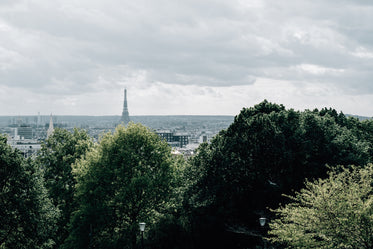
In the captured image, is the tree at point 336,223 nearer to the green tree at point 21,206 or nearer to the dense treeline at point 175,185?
the dense treeline at point 175,185

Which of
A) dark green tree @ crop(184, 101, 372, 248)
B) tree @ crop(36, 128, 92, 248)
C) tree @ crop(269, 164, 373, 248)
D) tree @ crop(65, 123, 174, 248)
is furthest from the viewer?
tree @ crop(36, 128, 92, 248)

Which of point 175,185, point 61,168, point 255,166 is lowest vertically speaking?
point 175,185

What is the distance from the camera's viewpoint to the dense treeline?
3003cm

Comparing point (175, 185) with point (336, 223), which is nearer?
point (336, 223)

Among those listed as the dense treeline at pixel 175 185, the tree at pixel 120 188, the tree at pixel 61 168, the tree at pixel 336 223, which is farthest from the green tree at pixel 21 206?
the tree at pixel 336 223

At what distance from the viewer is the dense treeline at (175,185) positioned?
30031 millimetres

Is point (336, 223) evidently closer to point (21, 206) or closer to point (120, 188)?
point (120, 188)

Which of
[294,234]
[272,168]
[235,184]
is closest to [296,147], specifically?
[272,168]

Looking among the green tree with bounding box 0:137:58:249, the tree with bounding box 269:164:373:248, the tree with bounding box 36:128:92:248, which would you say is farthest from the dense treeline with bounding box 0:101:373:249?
the tree with bounding box 269:164:373:248

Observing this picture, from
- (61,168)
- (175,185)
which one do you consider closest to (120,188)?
(175,185)

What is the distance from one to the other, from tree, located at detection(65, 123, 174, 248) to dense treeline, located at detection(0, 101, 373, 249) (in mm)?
80

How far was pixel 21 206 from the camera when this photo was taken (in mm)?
29797

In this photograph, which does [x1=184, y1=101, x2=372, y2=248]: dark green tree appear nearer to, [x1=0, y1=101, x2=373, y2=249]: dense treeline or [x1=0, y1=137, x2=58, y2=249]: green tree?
[x1=0, y1=101, x2=373, y2=249]: dense treeline

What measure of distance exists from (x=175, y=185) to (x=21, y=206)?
12662mm
